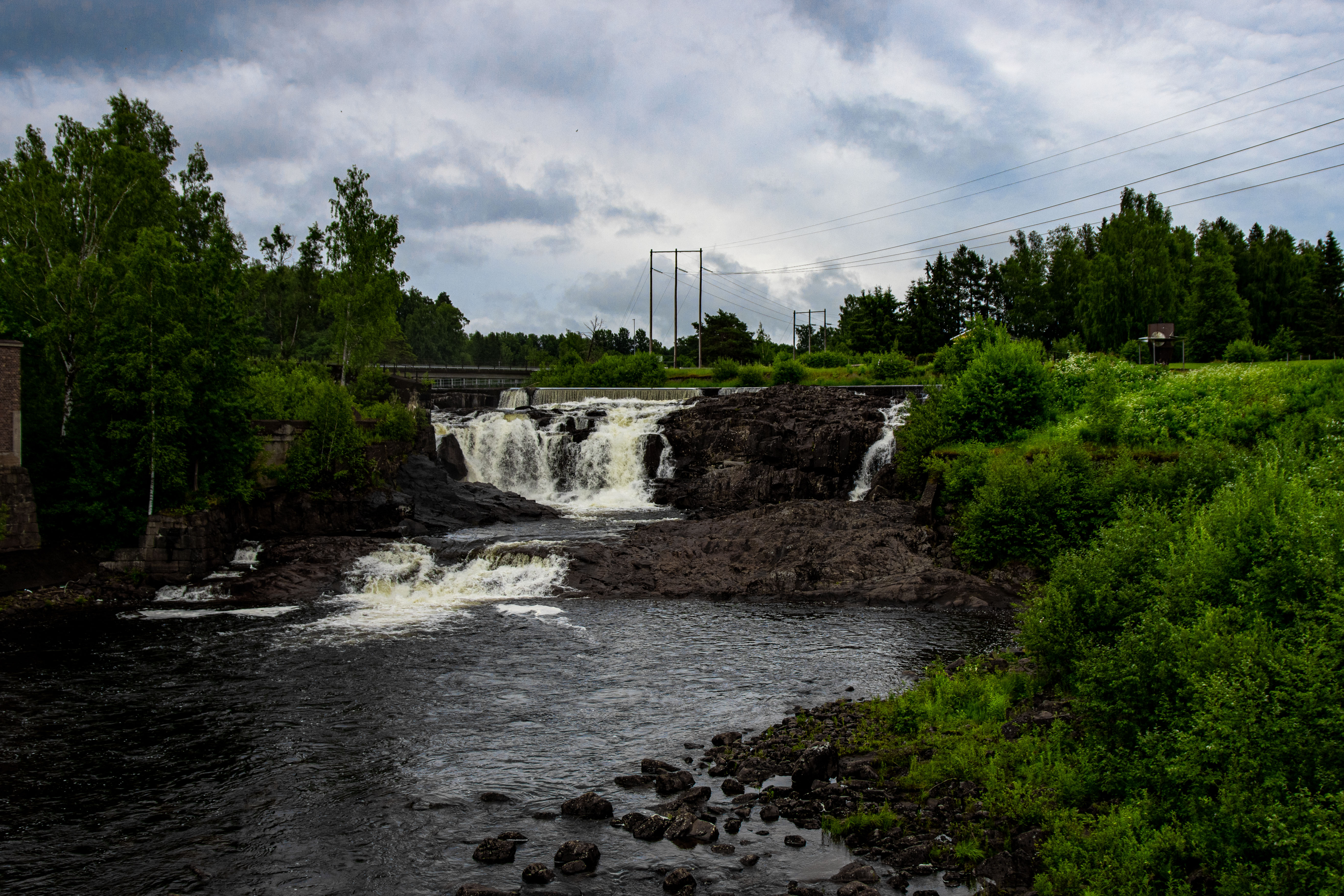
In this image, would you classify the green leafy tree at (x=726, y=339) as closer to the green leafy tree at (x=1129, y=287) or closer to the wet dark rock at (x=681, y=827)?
the green leafy tree at (x=1129, y=287)

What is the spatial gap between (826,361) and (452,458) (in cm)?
3636

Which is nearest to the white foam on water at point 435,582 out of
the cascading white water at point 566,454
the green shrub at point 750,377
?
the cascading white water at point 566,454

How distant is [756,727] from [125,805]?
29.8ft

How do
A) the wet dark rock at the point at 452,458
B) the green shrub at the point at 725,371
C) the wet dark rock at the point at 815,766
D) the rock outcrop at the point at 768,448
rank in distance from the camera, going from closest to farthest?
the wet dark rock at the point at 815,766, the rock outcrop at the point at 768,448, the wet dark rock at the point at 452,458, the green shrub at the point at 725,371

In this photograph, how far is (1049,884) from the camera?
8258 mm

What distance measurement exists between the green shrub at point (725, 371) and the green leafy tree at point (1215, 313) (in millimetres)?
32696

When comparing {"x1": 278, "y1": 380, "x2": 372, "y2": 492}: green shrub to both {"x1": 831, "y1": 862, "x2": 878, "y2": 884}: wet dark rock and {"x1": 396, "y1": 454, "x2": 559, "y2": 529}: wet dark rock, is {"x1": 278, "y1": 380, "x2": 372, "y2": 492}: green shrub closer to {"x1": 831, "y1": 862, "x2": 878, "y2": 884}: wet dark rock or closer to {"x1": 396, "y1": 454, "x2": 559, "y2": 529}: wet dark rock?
{"x1": 396, "y1": 454, "x2": 559, "y2": 529}: wet dark rock

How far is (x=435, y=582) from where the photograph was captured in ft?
80.0

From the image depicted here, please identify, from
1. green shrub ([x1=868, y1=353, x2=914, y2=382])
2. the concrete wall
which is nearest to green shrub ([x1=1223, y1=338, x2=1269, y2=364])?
green shrub ([x1=868, y1=353, x2=914, y2=382])

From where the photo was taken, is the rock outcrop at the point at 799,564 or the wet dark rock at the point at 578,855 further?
the rock outcrop at the point at 799,564

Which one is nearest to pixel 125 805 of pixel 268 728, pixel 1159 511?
pixel 268 728

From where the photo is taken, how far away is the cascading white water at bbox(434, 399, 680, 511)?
4038 cm

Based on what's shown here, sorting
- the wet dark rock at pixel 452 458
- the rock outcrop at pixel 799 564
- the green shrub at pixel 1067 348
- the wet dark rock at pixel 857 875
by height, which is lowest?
the wet dark rock at pixel 857 875

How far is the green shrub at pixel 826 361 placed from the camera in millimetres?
67312
